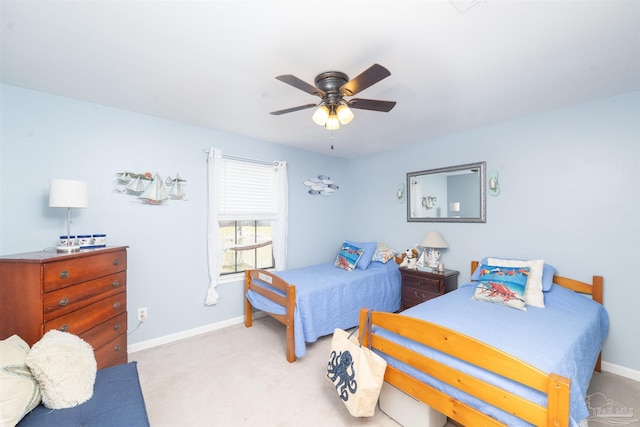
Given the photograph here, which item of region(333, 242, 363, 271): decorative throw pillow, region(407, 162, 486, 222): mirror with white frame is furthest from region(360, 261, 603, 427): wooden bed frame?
region(407, 162, 486, 222): mirror with white frame

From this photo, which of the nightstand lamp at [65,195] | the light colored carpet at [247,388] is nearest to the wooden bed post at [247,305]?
the light colored carpet at [247,388]

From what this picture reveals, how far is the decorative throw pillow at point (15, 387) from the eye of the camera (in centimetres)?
109

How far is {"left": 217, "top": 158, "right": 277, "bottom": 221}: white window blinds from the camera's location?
3.37 meters

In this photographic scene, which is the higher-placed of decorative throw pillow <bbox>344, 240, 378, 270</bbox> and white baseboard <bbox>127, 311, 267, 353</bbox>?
decorative throw pillow <bbox>344, 240, 378, 270</bbox>

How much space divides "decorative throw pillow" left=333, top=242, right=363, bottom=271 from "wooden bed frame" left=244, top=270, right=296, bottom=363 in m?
1.12

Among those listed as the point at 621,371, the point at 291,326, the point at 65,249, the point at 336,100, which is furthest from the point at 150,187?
the point at 621,371

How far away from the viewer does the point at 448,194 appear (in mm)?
3441

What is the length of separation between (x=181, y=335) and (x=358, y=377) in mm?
2306

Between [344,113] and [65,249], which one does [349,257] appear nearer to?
[344,113]

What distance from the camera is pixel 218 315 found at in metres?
3.30

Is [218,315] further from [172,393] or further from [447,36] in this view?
[447,36]

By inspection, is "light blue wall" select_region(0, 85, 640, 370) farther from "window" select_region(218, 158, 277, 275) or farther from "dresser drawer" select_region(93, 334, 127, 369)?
"dresser drawer" select_region(93, 334, 127, 369)

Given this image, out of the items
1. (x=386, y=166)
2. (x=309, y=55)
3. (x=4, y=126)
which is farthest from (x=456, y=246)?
(x=4, y=126)

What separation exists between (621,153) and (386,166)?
2.48 m
